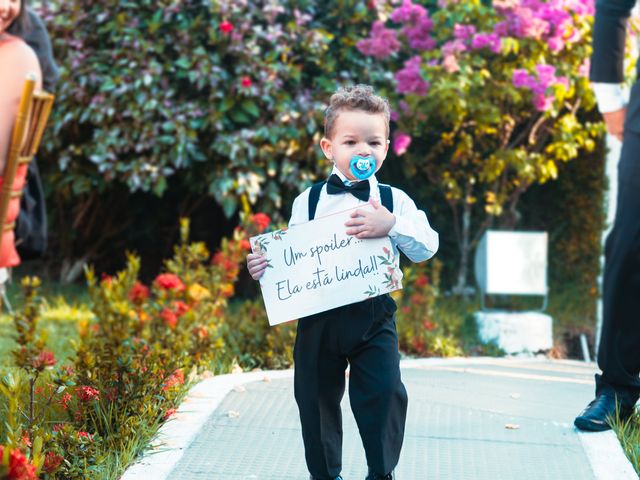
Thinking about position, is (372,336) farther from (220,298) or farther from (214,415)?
(220,298)

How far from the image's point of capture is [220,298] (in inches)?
237

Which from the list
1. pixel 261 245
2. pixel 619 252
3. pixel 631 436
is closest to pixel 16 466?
pixel 261 245

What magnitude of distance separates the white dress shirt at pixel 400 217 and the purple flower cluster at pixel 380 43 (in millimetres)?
4373

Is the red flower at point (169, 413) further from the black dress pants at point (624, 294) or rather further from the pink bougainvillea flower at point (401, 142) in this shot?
the pink bougainvillea flower at point (401, 142)

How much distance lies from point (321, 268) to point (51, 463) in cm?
96

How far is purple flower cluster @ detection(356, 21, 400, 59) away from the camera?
7.22 m

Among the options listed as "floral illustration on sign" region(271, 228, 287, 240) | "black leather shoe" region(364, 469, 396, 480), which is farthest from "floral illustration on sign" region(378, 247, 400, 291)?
"black leather shoe" region(364, 469, 396, 480)

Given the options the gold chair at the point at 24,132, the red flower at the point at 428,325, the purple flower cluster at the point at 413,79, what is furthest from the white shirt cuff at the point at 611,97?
the purple flower cluster at the point at 413,79

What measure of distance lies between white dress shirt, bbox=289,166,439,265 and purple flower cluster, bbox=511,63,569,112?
433 cm

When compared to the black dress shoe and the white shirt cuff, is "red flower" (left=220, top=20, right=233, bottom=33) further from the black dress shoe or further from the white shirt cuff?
the black dress shoe

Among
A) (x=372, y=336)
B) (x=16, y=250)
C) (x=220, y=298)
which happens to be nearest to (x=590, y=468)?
(x=372, y=336)

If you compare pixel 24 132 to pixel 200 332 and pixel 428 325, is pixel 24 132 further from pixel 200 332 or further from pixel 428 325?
pixel 428 325

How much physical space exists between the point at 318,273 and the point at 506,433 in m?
1.22

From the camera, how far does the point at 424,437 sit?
3.64 meters
